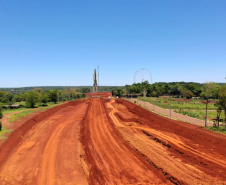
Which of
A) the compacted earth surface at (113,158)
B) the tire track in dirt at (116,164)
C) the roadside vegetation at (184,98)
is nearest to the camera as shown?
the tire track in dirt at (116,164)

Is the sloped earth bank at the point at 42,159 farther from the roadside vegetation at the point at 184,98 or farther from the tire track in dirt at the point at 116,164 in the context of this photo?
the roadside vegetation at the point at 184,98

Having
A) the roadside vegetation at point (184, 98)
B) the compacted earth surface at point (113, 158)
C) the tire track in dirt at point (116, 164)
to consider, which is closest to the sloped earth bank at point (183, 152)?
the compacted earth surface at point (113, 158)

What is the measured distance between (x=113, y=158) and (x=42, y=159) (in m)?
5.77

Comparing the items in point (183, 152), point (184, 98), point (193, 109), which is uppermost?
point (184, 98)

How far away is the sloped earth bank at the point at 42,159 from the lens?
10.3 metres

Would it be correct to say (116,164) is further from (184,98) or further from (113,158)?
(184,98)

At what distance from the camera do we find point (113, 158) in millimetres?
13055

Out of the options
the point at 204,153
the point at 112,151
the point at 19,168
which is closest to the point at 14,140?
the point at 19,168

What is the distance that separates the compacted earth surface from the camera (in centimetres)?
1012

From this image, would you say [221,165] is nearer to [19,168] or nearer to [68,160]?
[68,160]

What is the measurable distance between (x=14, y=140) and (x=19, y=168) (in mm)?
6752

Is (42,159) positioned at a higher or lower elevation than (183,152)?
lower

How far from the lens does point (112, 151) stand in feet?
47.5

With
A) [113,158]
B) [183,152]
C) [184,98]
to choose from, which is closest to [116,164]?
[113,158]
